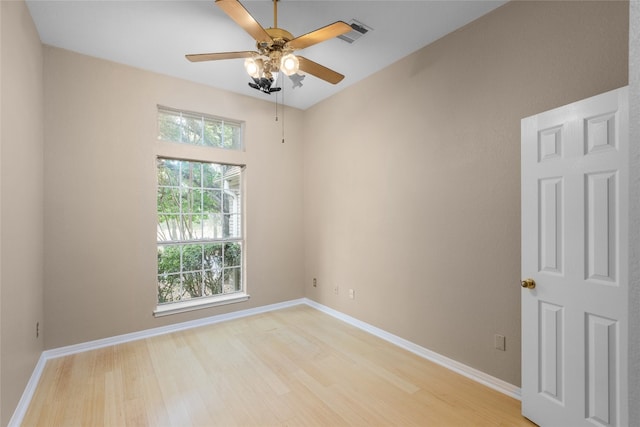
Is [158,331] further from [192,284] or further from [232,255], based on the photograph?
[232,255]

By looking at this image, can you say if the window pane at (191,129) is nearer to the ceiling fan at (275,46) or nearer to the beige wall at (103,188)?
the beige wall at (103,188)

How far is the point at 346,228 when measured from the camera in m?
3.95

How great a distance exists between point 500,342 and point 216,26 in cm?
360

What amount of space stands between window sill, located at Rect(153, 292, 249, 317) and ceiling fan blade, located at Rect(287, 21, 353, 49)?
10.4ft

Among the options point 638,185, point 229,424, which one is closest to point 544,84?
point 638,185

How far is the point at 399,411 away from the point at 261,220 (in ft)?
9.61

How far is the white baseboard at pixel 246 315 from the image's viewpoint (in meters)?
2.28

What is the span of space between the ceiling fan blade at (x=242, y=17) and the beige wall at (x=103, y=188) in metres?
2.03

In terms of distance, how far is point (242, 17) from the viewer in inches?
73.1

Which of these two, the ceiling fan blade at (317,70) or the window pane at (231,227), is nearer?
the ceiling fan blade at (317,70)

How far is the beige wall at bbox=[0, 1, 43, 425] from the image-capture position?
6.16ft

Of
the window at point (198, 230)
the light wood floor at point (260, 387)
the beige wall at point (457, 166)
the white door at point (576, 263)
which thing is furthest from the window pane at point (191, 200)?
the white door at point (576, 263)

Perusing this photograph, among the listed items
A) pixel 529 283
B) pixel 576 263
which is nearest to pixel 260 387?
pixel 529 283

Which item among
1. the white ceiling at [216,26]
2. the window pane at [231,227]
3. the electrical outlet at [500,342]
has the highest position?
the white ceiling at [216,26]
